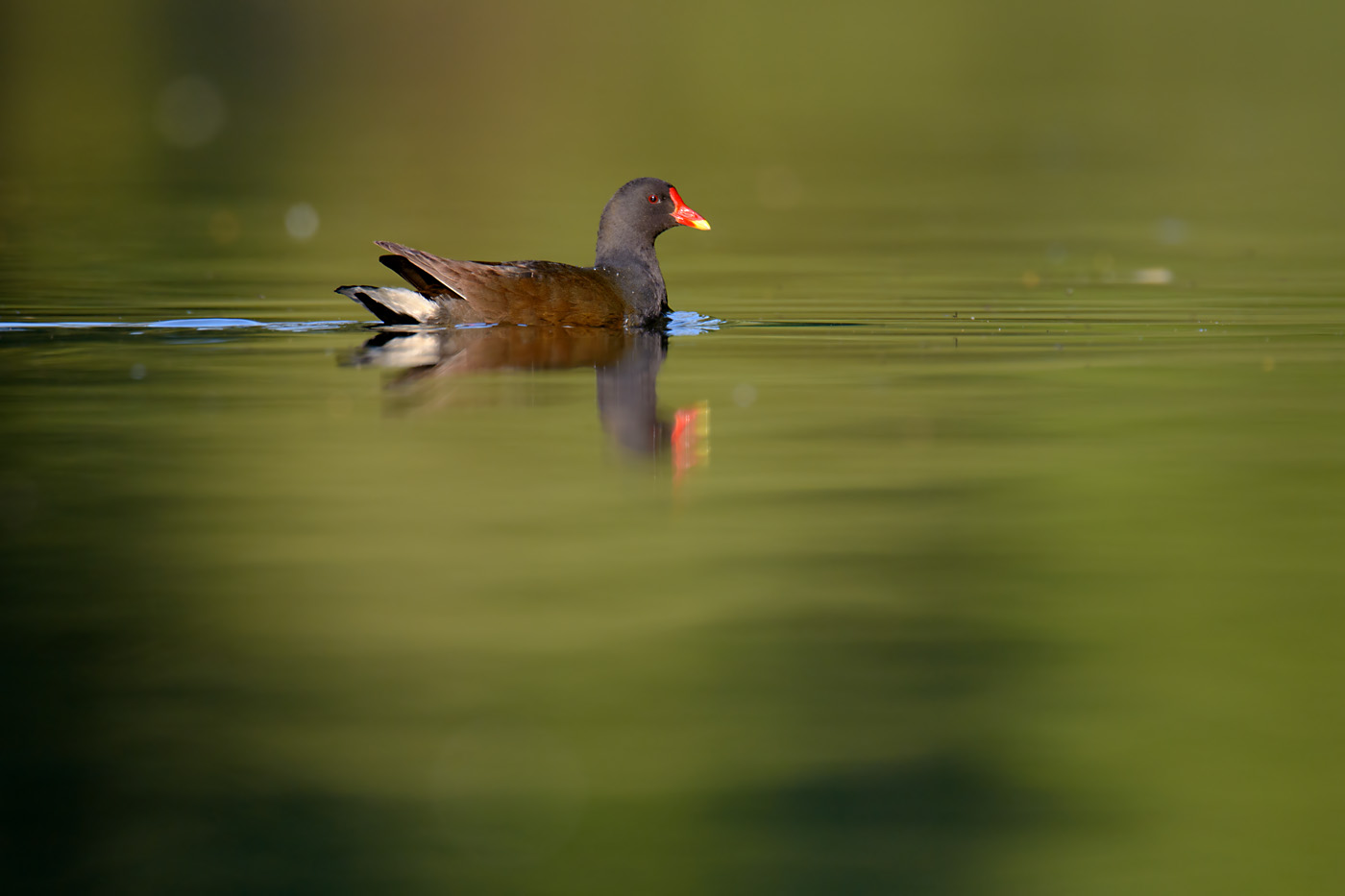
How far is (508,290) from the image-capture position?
38.3 ft

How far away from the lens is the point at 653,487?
7.27m

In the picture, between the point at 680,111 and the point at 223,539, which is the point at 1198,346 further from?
the point at 680,111

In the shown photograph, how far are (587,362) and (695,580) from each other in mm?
4899

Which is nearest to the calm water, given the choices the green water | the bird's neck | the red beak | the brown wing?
the green water

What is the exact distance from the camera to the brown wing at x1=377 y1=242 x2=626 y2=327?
11.6 metres

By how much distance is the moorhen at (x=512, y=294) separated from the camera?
38.1 ft

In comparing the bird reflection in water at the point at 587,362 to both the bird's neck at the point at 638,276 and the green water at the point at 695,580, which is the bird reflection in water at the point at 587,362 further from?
the bird's neck at the point at 638,276

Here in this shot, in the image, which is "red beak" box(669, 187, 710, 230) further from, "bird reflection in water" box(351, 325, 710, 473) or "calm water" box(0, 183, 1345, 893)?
"calm water" box(0, 183, 1345, 893)

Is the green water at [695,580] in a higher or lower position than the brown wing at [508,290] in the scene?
lower

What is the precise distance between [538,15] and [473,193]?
131 feet

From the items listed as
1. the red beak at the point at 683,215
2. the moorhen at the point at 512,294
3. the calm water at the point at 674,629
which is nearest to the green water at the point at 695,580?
the calm water at the point at 674,629

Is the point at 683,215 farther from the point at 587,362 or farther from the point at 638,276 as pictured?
the point at 587,362

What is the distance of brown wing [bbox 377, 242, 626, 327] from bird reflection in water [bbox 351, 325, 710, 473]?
0.09 m

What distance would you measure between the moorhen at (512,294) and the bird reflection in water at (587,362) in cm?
9
